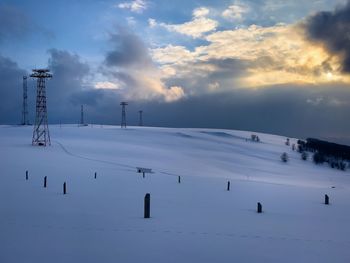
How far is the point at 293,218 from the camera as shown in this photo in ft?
45.2

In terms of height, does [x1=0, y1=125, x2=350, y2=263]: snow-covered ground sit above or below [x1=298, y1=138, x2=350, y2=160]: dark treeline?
above

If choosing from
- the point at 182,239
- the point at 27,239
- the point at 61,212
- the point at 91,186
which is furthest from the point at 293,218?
the point at 91,186

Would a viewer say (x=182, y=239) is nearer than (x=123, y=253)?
No

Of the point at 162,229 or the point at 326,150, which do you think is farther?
the point at 326,150

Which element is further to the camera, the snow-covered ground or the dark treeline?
the dark treeline

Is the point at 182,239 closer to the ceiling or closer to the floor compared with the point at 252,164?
closer to the ceiling

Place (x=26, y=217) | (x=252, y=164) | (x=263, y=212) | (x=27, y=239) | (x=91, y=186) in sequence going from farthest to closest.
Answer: (x=252, y=164) → (x=91, y=186) → (x=263, y=212) → (x=26, y=217) → (x=27, y=239)

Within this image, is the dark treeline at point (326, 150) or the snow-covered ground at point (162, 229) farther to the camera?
the dark treeline at point (326, 150)

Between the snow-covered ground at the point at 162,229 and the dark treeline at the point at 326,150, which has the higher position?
the snow-covered ground at the point at 162,229

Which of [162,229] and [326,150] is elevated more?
[162,229]

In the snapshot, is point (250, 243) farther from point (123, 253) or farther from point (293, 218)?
point (293, 218)

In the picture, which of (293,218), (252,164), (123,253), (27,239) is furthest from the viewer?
(252,164)

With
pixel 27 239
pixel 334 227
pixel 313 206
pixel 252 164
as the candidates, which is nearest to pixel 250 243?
pixel 334 227

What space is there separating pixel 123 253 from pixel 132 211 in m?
5.21
